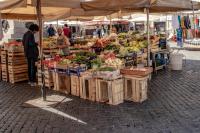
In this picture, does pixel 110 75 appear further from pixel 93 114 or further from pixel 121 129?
pixel 121 129

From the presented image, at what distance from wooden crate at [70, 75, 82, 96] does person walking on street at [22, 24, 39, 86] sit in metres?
2.16

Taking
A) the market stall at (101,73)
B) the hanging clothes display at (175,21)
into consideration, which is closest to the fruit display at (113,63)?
the market stall at (101,73)

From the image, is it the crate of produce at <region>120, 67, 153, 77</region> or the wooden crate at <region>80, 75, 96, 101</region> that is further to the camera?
the wooden crate at <region>80, 75, 96, 101</region>

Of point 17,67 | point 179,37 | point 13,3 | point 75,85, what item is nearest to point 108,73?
point 75,85

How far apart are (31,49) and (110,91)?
12.4 feet

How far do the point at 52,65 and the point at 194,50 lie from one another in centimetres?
1553

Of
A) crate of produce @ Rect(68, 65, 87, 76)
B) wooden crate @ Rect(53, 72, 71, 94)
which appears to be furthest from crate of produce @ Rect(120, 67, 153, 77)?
wooden crate @ Rect(53, 72, 71, 94)

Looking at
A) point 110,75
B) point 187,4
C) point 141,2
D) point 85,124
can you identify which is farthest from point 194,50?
point 85,124

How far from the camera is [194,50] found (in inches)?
910

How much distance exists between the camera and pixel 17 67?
11.3 meters

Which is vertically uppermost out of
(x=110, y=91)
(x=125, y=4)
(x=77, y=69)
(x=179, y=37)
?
(x=125, y=4)

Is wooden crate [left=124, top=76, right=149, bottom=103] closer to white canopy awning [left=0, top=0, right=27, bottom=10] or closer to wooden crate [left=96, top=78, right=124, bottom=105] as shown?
wooden crate [left=96, top=78, right=124, bottom=105]

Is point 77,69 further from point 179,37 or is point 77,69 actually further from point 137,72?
point 179,37

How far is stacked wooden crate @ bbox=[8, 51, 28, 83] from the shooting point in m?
11.2
